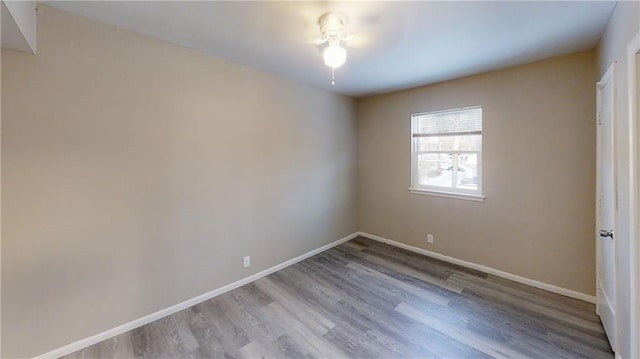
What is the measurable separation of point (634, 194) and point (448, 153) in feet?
7.14

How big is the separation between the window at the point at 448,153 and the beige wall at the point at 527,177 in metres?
0.11

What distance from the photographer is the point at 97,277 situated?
6.51 feet

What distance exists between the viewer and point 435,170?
3.61 metres

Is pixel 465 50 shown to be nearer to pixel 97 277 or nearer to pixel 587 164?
pixel 587 164

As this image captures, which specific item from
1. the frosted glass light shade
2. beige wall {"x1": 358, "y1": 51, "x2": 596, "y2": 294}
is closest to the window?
beige wall {"x1": 358, "y1": 51, "x2": 596, "y2": 294}

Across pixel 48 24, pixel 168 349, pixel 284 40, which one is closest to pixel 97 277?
pixel 168 349

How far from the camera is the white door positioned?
5.88ft

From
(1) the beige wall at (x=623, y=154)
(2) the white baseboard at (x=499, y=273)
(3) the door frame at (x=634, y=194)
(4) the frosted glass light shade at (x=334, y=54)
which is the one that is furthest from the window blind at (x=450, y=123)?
(4) the frosted glass light shade at (x=334, y=54)

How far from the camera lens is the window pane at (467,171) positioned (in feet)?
10.6

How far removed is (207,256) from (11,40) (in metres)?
2.09

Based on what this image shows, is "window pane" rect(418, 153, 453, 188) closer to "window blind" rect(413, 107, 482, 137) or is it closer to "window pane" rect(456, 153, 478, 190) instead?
"window pane" rect(456, 153, 478, 190)

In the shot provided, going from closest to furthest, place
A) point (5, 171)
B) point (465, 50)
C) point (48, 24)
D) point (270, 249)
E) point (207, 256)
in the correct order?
point (5, 171) < point (48, 24) < point (465, 50) < point (207, 256) < point (270, 249)

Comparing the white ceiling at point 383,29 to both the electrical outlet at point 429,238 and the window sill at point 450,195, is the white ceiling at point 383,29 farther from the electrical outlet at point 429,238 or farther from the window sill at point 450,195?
the electrical outlet at point 429,238

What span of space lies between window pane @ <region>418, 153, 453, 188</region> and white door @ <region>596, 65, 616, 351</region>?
143 centimetres
